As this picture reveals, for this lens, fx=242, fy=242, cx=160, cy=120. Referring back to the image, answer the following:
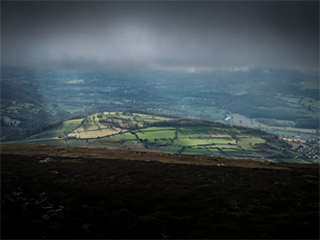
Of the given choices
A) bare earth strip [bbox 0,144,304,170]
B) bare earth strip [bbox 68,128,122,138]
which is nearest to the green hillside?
bare earth strip [bbox 68,128,122,138]

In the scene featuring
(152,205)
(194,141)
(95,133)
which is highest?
(152,205)

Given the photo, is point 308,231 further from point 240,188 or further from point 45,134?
point 45,134

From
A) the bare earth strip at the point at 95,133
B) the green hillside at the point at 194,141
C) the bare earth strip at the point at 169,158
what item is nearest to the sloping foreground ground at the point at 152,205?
the bare earth strip at the point at 169,158

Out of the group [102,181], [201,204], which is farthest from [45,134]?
[201,204]

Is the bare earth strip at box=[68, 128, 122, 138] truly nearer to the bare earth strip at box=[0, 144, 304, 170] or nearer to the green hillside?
the green hillside

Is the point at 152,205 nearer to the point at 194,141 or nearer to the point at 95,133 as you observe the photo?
the point at 194,141

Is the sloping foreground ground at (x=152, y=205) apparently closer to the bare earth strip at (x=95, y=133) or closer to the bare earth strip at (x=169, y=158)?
the bare earth strip at (x=169, y=158)

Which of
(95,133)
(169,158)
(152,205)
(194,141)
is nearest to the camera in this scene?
(152,205)

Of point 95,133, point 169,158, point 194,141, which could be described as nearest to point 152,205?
point 169,158
